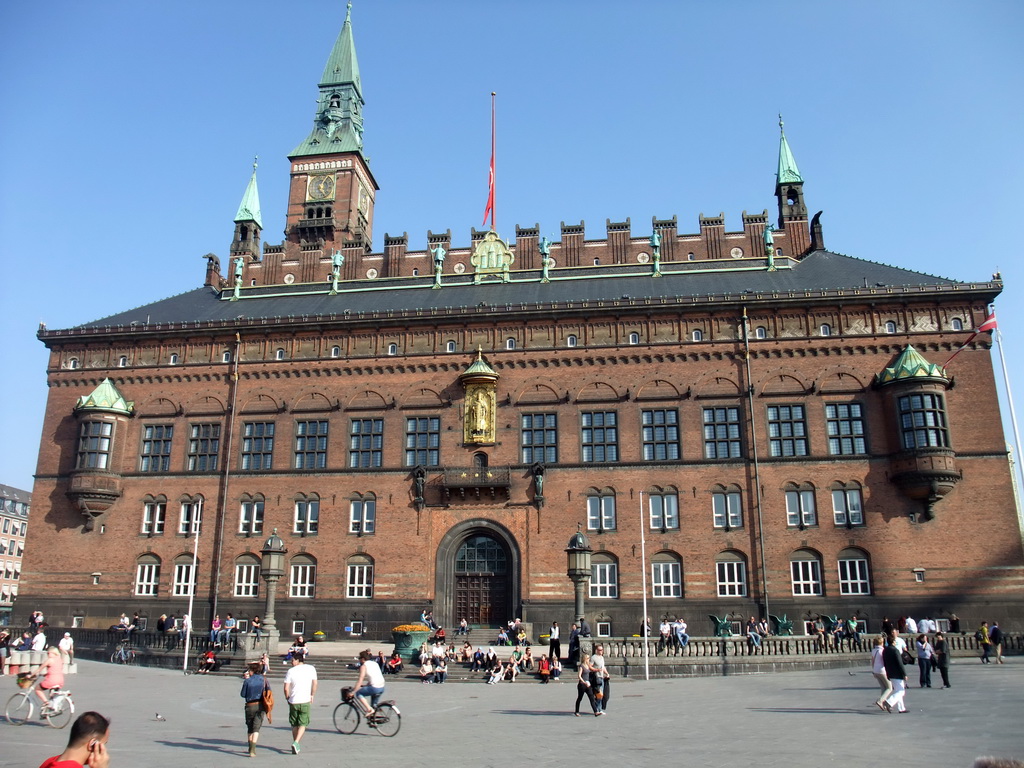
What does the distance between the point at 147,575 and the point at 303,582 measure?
886 cm

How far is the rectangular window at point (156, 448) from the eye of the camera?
4819cm

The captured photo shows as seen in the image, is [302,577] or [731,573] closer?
[731,573]

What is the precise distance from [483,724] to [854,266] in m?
38.8

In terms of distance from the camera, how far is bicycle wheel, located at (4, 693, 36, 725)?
59.8 feet

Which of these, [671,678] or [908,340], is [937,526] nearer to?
[908,340]

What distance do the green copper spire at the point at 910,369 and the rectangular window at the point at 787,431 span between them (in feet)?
14.4

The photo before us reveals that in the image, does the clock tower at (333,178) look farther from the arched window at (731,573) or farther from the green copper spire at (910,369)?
the green copper spire at (910,369)

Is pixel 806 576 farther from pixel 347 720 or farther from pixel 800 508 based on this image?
pixel 347 720

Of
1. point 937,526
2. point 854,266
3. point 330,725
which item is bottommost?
point 330,725

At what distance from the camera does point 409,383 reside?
1844 inches

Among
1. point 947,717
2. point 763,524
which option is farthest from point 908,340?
point 947,717

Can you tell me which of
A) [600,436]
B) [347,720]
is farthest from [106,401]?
[347,720]

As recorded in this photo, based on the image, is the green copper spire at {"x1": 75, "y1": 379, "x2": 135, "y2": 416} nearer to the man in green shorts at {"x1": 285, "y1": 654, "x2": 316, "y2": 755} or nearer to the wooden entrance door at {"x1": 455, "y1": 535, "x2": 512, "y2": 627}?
the wooden entrance door at {"x1": 455, "y1": 535, "x2": 512, "y2": 627}

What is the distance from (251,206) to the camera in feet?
206
